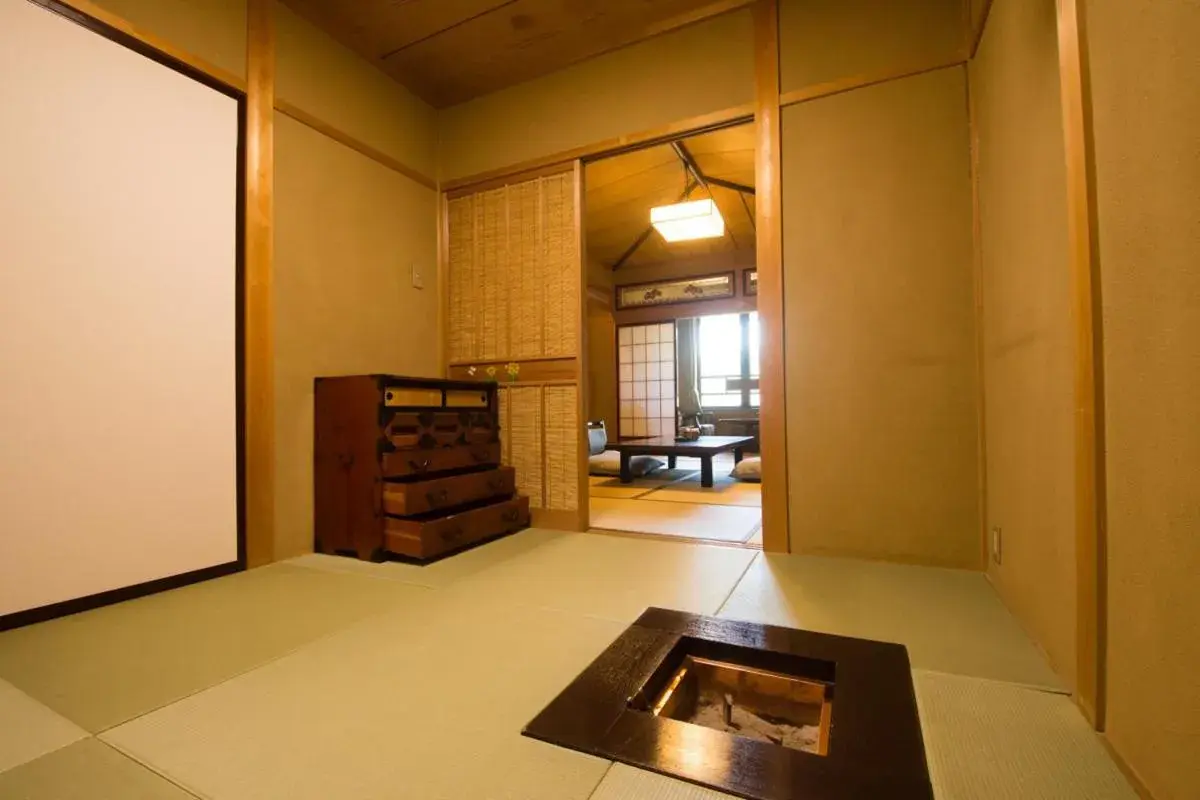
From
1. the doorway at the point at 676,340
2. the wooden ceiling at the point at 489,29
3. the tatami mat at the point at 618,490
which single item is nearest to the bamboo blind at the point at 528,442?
the doorway at the point at 676,340

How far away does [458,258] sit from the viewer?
3.40 metres

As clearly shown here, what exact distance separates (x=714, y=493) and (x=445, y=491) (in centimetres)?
252

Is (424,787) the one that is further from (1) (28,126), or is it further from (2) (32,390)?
(1) (28,126)

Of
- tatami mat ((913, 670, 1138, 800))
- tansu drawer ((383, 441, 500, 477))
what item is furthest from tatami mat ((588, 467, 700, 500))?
tatami mat ((913, 670, 1138, 800))

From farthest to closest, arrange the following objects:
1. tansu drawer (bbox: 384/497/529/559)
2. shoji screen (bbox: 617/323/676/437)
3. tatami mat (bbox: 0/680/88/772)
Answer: shoji screen (bbox: 617/323/676/437)
tansu drawer (bbox: 384/497/529/559)
tatami mat (bbox: 0/680/88/772)

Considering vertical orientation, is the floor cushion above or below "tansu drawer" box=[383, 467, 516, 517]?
below

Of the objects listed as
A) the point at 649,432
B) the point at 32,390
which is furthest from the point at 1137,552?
the point at 649,432

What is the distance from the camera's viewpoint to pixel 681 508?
3641mm

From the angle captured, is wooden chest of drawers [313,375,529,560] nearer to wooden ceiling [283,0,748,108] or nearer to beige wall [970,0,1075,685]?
wooden ceiling [283,0,748,108]

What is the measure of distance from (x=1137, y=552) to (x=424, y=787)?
4.37 feet

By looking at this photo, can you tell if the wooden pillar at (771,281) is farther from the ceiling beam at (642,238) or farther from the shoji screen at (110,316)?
the ceiling beam at (642,238)

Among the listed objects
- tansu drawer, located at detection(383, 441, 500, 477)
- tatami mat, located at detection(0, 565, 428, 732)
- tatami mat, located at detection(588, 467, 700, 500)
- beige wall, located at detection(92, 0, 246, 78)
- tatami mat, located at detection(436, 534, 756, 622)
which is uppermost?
beige wall, located at detection(92, 0, 246, 78)

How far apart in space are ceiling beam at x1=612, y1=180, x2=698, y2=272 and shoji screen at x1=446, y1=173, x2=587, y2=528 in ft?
9.03

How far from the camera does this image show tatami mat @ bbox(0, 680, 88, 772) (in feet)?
3.29
